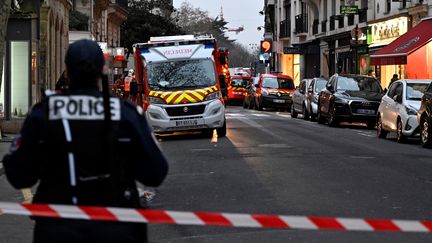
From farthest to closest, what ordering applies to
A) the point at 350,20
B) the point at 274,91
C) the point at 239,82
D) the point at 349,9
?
the point at 239,82 < the point at 350,20 < the point at 349,9 < the point at 274,91

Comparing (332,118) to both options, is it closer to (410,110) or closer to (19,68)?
(410,110)

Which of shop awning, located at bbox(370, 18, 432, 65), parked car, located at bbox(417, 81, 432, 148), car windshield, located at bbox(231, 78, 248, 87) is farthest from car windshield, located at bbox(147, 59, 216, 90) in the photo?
car windshield, located at bbox(231, 78, 248, 87)

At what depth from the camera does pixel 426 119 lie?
1859 cm

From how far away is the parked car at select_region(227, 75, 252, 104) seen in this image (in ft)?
182

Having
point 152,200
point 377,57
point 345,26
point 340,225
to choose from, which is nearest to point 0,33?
point 152,200

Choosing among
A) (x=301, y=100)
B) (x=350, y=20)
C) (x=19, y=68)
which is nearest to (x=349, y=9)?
(x=350, y=20)

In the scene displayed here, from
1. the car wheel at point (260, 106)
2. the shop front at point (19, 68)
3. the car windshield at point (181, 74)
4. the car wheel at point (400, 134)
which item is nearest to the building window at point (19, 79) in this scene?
the shop front at point (19, 68)

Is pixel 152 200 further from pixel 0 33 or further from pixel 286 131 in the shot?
pixel 286 131

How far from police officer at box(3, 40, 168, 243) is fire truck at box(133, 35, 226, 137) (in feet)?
55.9

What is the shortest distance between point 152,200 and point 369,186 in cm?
306

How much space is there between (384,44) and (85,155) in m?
37.7

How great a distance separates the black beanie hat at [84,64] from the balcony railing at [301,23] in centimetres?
5821

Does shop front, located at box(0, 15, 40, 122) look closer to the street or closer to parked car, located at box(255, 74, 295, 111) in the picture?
the street

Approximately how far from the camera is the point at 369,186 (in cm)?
1174
